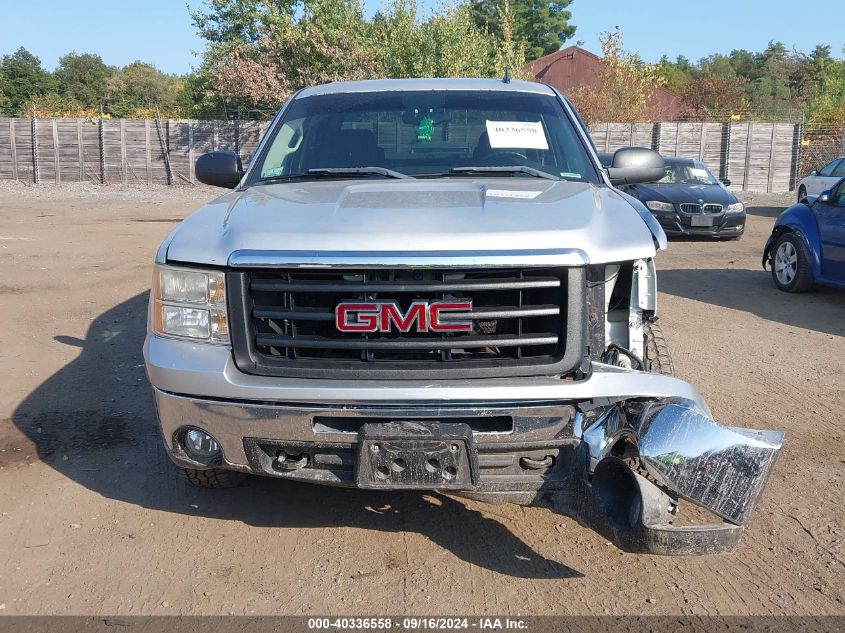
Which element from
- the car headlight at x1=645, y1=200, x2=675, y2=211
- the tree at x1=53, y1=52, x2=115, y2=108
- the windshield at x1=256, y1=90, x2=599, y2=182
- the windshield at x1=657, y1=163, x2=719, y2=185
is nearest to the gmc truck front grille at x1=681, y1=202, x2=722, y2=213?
the car headlight at x1=645, y1=200, x2=675, y2=211

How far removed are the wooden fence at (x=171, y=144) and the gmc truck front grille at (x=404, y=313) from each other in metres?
26.7

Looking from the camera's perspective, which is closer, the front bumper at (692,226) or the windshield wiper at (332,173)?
the windshield wiper at (332,173)

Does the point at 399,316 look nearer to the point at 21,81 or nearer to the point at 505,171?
the point at 505,171

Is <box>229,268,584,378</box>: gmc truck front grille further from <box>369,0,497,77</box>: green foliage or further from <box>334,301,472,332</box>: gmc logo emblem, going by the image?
<box>369,0,497,77</box>: green foliage

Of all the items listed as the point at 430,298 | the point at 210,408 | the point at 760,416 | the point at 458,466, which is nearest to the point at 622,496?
the point at 458,466

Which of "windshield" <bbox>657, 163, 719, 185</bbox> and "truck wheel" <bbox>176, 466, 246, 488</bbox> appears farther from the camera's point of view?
"windshield" <bbox>657, 163, 719, 185</bbox>

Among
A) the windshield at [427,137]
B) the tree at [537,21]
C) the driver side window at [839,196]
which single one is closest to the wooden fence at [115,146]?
the driver side window at [839,196]

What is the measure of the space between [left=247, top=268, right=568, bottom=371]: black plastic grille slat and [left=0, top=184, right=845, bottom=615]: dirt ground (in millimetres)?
881

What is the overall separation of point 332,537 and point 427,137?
86.4 inches

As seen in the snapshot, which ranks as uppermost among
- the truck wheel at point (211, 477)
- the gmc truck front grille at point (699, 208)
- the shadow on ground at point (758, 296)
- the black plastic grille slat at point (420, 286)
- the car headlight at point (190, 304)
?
the black plastic grille slat at point (420, 286)

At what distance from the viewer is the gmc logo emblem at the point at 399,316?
10.0 ft

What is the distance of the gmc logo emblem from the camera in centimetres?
305

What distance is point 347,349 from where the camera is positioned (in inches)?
124

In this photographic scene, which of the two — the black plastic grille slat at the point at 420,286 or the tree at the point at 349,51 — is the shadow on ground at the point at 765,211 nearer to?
the tree at the point at 349,51
